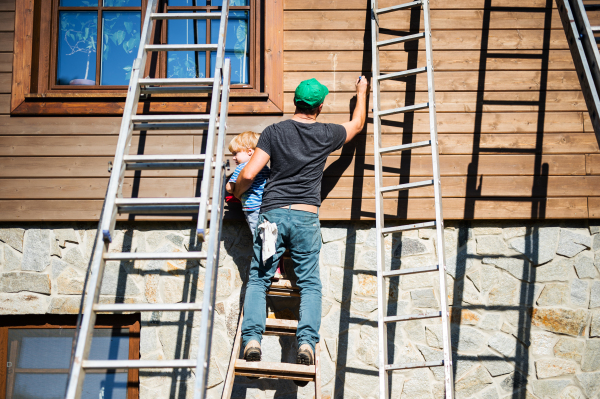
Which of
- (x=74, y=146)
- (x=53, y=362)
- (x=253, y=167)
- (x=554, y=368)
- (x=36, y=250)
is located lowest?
(x=53, y=362)

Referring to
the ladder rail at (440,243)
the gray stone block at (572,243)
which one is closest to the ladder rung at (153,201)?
the ladder rail at (440,243)

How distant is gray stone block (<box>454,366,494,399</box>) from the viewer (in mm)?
3855

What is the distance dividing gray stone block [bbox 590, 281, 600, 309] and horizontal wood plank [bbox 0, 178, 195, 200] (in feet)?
10.2

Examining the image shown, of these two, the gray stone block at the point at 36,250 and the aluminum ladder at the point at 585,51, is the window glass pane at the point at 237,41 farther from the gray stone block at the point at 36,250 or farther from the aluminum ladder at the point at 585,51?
the aluminum ladder at the point at 585,51

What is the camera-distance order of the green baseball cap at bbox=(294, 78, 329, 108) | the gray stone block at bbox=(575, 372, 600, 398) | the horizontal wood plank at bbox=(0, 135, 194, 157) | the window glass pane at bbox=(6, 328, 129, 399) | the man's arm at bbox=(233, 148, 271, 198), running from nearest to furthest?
the man's arm at bbox=(233, 148, 271, 198) < the green baseball cap at bbox=(294, 78, 329, 108) < the gray stone block at bbox=(575, 372, 600, 398) < the window glass pane at bbox=(6, 328, 129, 399) < the horizontal wood plank at bbox=(0, 135, 194, 157)

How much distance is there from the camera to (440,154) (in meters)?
4.18

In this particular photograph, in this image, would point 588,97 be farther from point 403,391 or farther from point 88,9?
point 88,9

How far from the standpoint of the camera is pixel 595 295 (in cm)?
396

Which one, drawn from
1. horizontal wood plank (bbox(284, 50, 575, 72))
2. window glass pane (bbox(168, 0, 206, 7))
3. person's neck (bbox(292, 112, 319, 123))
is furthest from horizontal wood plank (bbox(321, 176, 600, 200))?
window glass pane (bbox(168, 0, 206, 7))

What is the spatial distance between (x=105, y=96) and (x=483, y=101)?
3009 millimetres

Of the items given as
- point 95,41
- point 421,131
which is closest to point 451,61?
point 421,131

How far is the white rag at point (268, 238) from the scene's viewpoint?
322 centimetres

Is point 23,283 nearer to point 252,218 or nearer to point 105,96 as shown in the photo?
point 105,96

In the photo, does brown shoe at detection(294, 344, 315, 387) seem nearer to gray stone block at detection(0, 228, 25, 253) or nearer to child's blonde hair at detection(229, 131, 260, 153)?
child's blonde hair at detection(229, 131, 260, 153)
